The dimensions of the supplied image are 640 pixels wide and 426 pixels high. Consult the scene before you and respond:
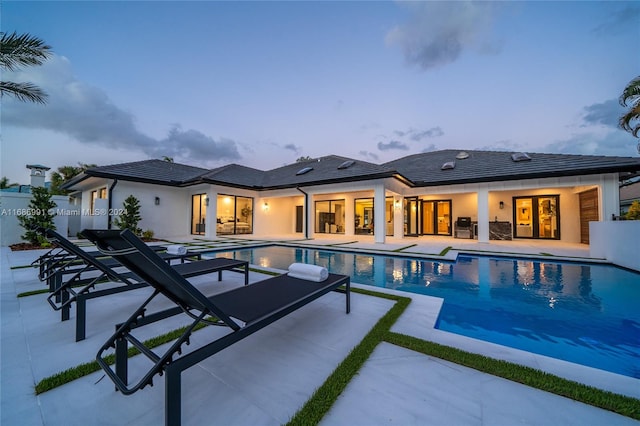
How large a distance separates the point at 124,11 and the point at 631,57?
19164mm

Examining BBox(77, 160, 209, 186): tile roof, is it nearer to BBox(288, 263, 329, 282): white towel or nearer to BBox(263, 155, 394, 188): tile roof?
BBox(263, 155, 394, 188): tile roof

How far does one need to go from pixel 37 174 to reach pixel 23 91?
6.29m

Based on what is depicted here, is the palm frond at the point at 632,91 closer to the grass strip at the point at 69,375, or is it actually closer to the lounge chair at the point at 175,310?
the lounge chair at the point at 175,310

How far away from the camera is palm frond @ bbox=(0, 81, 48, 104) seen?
6.90 metres

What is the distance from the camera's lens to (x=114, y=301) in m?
3.63

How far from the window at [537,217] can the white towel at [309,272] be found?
1530cm

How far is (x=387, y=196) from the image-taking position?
548 inches

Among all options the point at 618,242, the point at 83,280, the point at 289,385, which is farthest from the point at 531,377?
the point at 618,242

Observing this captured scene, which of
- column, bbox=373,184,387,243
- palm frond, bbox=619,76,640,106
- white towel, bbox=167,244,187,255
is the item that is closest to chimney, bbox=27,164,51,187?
white towel, bbox=167,244,187,255

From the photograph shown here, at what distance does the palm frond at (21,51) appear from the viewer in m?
6.21

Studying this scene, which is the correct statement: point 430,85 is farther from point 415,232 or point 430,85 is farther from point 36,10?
point 36,10

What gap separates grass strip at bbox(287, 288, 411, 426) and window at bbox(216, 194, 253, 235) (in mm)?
13378

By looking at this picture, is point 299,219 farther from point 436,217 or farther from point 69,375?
point 69,375

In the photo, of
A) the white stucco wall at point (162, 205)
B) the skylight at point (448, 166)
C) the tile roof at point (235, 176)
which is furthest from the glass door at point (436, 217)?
the white stucco wall at point (162, 205)
